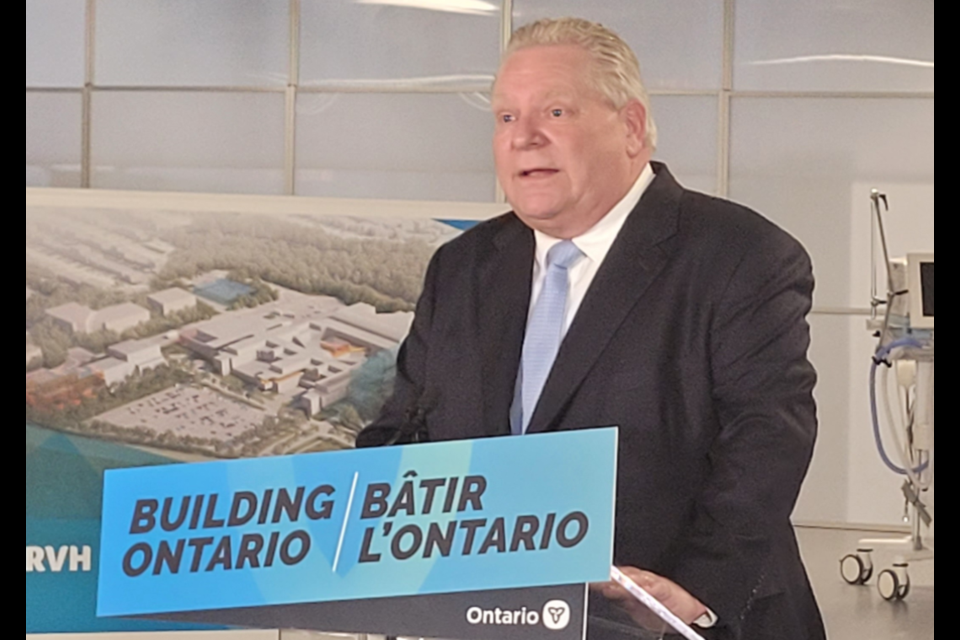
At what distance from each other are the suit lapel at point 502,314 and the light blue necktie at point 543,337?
14mm

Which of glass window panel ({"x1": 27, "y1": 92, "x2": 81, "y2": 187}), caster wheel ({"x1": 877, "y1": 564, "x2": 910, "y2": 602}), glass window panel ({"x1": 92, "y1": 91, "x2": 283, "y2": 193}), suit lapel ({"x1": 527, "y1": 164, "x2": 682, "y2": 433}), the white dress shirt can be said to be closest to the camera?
suit lapel ({"x1": 527, "y1": 164, "x2": 682, "y2": 433})

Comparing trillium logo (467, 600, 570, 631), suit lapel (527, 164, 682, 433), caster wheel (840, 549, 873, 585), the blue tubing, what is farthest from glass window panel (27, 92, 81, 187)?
trillium logo (467, 600, 570, 631)

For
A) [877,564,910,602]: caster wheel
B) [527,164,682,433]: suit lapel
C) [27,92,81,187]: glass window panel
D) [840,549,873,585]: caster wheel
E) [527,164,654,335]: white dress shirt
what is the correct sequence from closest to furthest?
1. [527,164,682,433]: suit lapel
2. [527,164,654,335]: white dress shirt
3. [877,564,910,602]: caster wheel
4. [840,549,873,585]: caster wheel
5. [27,92,81,187]: glass window panel

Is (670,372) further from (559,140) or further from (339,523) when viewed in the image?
(339,523)

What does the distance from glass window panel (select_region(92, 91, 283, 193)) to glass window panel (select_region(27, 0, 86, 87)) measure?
178 mm

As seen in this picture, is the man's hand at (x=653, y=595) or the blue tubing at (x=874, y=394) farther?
the blue tubing at (x=874, y=394)

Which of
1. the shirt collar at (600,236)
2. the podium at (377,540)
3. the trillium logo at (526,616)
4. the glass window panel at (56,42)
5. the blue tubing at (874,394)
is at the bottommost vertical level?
the blue tubing at (874,394)

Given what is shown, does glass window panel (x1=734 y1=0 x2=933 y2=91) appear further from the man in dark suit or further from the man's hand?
the man's hand

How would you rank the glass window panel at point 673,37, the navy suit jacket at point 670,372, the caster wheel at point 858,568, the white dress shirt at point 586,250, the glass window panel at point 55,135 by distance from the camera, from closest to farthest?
the navy suit jacket at point 670,372 < the white dress shirt at point 586,250 < the caster wheel at point 858,568 < the glass window panel at point 673,37 < the glass window panel at point 55,135

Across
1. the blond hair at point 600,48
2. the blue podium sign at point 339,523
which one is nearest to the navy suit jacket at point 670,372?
the blond hair at point 600,48

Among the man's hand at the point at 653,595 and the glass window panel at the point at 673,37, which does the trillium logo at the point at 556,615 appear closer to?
the man's hand at the point at 653,595

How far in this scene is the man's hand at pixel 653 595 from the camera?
1338 mm

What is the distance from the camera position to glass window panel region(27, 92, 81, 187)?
568cm

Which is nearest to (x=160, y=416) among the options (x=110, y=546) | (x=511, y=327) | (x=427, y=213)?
(x=427, y=213)
